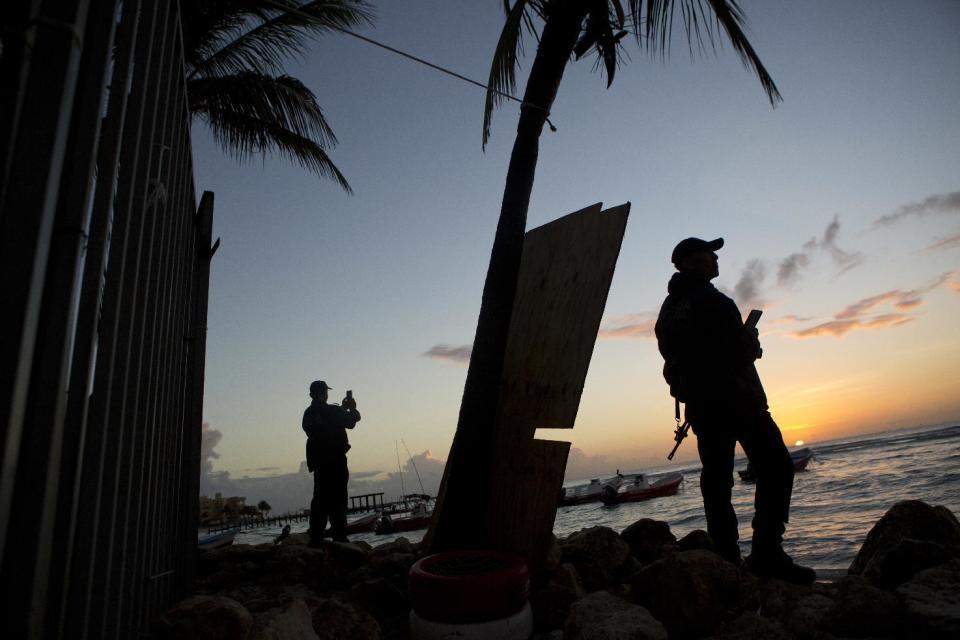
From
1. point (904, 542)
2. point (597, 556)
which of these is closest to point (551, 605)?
point (597, 556)

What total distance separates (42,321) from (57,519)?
0.44m

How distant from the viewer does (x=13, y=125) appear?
91 centimetres

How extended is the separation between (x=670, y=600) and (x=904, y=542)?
49.2 inches

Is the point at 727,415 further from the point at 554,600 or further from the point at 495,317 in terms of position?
the point at 495,317

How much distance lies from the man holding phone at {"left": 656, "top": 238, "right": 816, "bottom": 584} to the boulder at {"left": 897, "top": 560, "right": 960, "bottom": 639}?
1.89 feet

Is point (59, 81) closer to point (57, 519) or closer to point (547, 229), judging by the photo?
point (57, 519)

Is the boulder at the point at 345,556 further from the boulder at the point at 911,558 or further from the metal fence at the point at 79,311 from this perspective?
the boulder at the point at 911,558

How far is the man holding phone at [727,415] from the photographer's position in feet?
8.69

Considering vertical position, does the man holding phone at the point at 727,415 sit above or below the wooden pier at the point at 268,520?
above

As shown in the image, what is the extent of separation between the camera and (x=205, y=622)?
5.58 ft

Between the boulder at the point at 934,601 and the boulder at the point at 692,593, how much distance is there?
624 millimetres

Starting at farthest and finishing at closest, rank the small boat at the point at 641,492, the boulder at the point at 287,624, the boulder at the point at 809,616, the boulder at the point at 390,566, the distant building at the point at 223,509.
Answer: the distant building at the point at 223,509 < the small boat at the point at 641,492 < the boulder at the point at 390,566 < the boulder at the point at 809,616 < the boulder at the point at 287,624

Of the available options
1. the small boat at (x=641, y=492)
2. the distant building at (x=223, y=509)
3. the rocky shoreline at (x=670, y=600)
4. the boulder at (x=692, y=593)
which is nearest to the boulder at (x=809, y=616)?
the rocky shoreline at (x=670, y=600)

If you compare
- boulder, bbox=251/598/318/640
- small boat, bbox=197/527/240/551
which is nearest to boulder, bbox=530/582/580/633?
boulder, bbox=251/598/318/640
